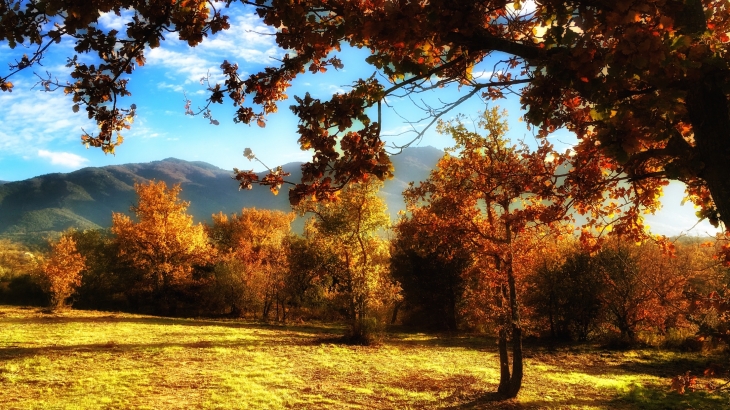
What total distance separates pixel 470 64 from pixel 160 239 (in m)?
33.0

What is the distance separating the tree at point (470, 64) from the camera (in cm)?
256

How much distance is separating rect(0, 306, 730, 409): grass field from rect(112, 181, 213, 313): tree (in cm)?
1006

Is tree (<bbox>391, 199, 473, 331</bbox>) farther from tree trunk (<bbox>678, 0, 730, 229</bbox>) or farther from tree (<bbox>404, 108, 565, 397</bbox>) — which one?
tree trunk (<bbox>678, 0, 730, 229</bbox>)

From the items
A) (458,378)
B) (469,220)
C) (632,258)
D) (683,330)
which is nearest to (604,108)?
(469,220)

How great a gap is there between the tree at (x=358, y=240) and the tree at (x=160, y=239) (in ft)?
55.4

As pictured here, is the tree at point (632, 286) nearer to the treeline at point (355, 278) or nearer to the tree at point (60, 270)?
the treeline at point (355, 278)

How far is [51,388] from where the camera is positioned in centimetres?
1025

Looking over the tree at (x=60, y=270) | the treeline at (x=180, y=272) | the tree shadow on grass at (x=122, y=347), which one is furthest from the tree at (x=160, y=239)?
the tree shadow on grass at (x=122, y=347)

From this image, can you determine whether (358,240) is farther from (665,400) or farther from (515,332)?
(665,400)

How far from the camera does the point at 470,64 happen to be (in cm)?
386

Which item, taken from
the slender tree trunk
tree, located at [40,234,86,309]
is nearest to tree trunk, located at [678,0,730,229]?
the slender tree trunk

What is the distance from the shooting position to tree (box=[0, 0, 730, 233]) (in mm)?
2557

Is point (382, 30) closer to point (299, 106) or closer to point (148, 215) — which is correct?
point (299, 106)

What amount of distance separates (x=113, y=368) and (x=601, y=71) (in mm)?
15294
